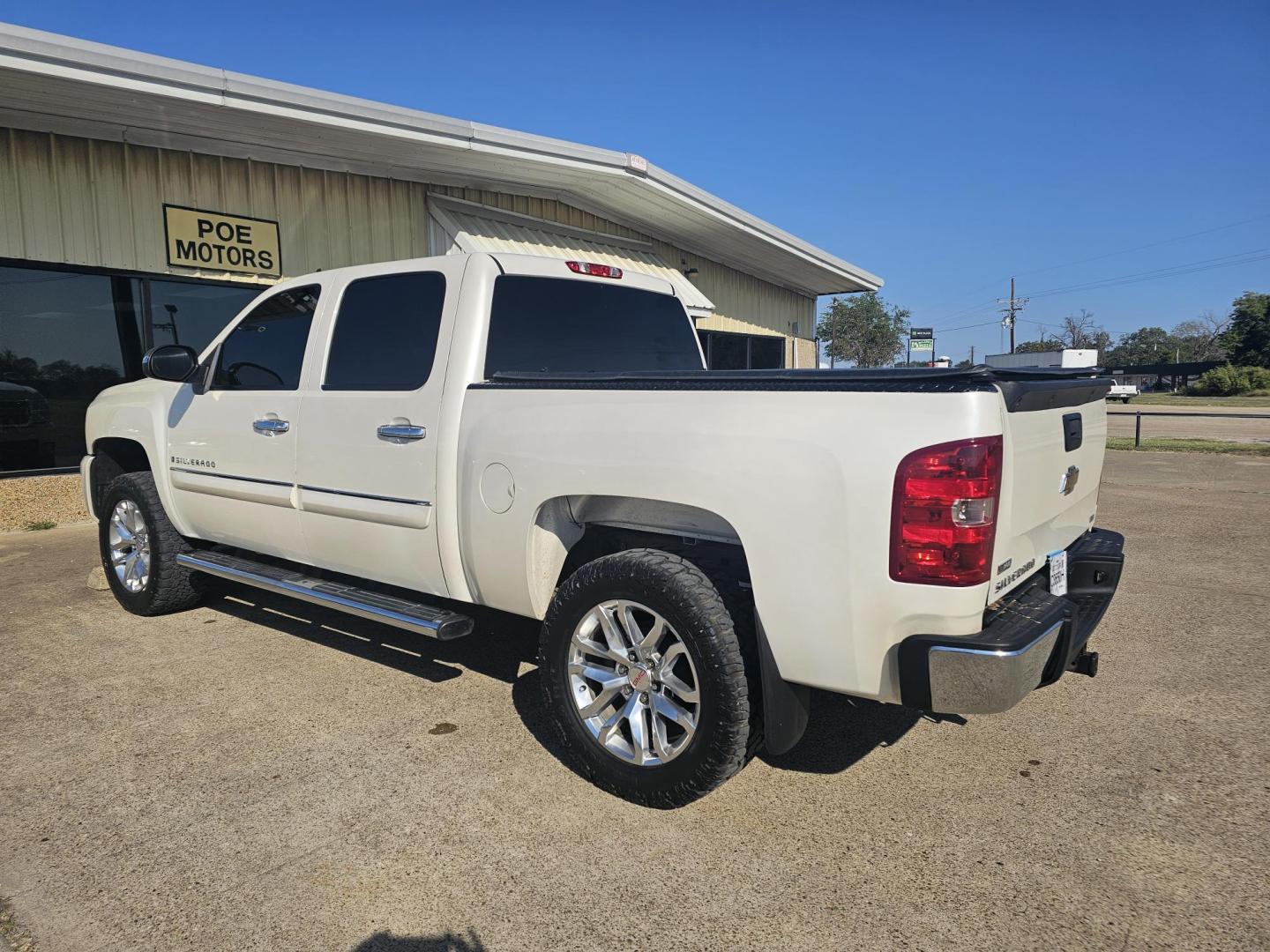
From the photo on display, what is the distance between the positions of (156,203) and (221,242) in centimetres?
73

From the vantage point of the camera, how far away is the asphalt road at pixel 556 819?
2377 mm

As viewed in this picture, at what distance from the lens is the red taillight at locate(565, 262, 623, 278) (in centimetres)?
419

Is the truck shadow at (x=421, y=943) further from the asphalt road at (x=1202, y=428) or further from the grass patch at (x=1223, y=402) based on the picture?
the grass patch at (x=1223, y=402)

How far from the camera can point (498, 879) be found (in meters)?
2.58

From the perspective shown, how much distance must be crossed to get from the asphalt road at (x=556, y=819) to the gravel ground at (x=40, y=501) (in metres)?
4.67

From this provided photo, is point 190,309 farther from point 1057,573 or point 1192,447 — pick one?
point 1192,447

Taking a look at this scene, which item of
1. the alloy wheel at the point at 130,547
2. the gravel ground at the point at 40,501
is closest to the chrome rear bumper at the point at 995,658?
the alloy wheel at the point at 130,547

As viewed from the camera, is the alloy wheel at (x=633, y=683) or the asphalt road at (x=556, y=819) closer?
the asphalt road at (x=556, y=819)

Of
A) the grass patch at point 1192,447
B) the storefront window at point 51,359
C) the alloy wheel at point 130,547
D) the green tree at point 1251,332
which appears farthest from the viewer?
the green tree at point 1251,332

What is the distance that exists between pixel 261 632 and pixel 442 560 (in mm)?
2159

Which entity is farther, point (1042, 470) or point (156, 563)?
point (156, 563)

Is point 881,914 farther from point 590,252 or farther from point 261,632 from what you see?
point 590,252

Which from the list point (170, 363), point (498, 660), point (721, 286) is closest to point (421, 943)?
point (498, 660)

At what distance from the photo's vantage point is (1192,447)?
1717cm
